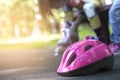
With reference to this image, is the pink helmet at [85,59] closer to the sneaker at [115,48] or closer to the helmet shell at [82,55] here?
the helmet shell at [82,55]

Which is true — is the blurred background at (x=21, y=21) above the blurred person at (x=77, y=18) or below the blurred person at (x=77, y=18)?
below

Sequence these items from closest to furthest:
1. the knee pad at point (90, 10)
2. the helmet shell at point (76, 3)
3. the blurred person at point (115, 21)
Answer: the blurred person at point (115, 21), the knee pad at point (90, 10), the helmet shell at point (76, 3)

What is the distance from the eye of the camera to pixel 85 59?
473cm

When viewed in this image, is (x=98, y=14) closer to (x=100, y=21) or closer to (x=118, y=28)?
(x=100, y=21)

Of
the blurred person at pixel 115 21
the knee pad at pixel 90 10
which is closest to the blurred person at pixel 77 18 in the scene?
the knee pad at pixel 90 10

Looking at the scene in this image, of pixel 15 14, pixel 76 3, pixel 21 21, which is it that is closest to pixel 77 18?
pixel 76 3

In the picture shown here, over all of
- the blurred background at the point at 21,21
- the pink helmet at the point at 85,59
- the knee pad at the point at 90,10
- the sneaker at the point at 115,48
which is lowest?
the blurred background at the point at 21,21

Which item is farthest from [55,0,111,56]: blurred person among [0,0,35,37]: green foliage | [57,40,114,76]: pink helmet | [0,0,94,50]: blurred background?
[0,0,35,37]: green foliage

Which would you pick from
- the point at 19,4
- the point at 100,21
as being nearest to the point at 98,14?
the point at 100,21

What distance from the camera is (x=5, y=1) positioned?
23.4 metres

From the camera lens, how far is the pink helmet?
15.4ft

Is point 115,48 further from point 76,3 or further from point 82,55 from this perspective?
point 82,55

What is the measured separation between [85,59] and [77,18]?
11.2 ft

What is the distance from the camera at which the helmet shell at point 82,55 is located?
4.71m
